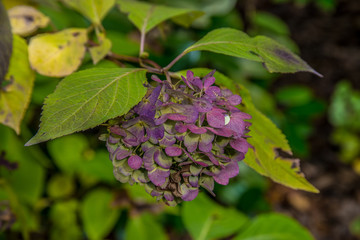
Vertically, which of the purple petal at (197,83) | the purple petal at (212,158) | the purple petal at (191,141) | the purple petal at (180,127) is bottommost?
the purple petal at (212,158)

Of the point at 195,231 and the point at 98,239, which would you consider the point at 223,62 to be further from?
the point at 98,239

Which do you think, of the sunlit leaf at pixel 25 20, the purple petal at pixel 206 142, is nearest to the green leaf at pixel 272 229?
the purple petal at pixel 206 142

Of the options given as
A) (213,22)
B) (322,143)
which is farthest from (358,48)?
(213,22)

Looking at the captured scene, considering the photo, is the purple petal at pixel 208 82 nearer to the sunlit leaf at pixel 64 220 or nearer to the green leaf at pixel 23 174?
the green leaf at pixel 23 174

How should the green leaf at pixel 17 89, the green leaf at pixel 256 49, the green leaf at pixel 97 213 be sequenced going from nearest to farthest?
1. the green leaf at pixel 256 49
2. the green leaf at pixel 17 89
3. the green leaf at pixel 97 213

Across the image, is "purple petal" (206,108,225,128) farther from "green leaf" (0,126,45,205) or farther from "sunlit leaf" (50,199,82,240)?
"sunlit leaf" (50,199,82,240)
